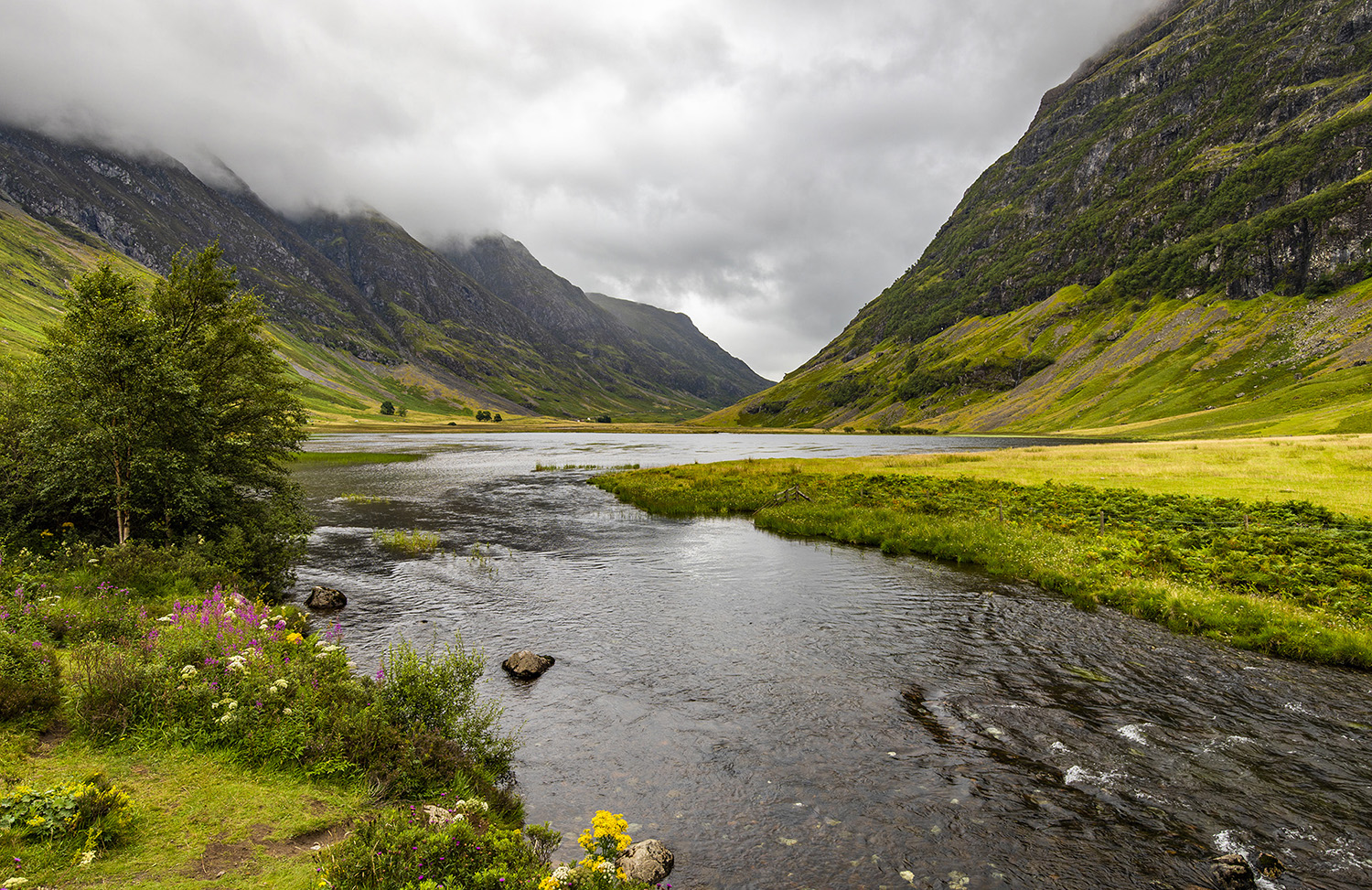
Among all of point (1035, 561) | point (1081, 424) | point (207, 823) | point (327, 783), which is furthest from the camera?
point (1081, 424)

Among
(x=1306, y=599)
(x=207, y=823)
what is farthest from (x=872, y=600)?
(x=207, y=823)

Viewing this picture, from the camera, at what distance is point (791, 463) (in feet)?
246

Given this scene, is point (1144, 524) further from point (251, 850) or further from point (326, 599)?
point (326, 599)

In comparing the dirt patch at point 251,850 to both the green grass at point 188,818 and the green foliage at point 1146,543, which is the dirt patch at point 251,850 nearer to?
the green grass at point 188,818

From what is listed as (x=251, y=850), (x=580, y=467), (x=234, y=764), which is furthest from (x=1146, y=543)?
(x=580, y=467)

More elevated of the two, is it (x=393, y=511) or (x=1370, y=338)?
(x=1370, y=338)

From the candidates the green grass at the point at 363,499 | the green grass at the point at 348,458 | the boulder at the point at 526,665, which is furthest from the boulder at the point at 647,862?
the green grass at the point at 348,458

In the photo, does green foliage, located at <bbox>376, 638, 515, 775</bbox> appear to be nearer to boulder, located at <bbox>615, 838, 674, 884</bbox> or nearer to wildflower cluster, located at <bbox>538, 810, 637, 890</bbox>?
boulder, located at <bbox>615, 838, 674, 884</bbox>

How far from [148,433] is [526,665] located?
17.5 meters

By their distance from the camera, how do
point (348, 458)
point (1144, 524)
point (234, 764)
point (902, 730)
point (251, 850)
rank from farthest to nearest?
1. point (348, 458)
2. point (1144, 524)
3. point (902, 730)
4. point (234, 764)
5. point (251, 850)

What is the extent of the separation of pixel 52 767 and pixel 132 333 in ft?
63.7

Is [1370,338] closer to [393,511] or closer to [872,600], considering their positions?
[872,600]

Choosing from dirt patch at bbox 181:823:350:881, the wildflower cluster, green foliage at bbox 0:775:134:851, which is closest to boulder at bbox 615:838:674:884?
the wildflower cluster

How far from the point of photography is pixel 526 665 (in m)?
18.5
